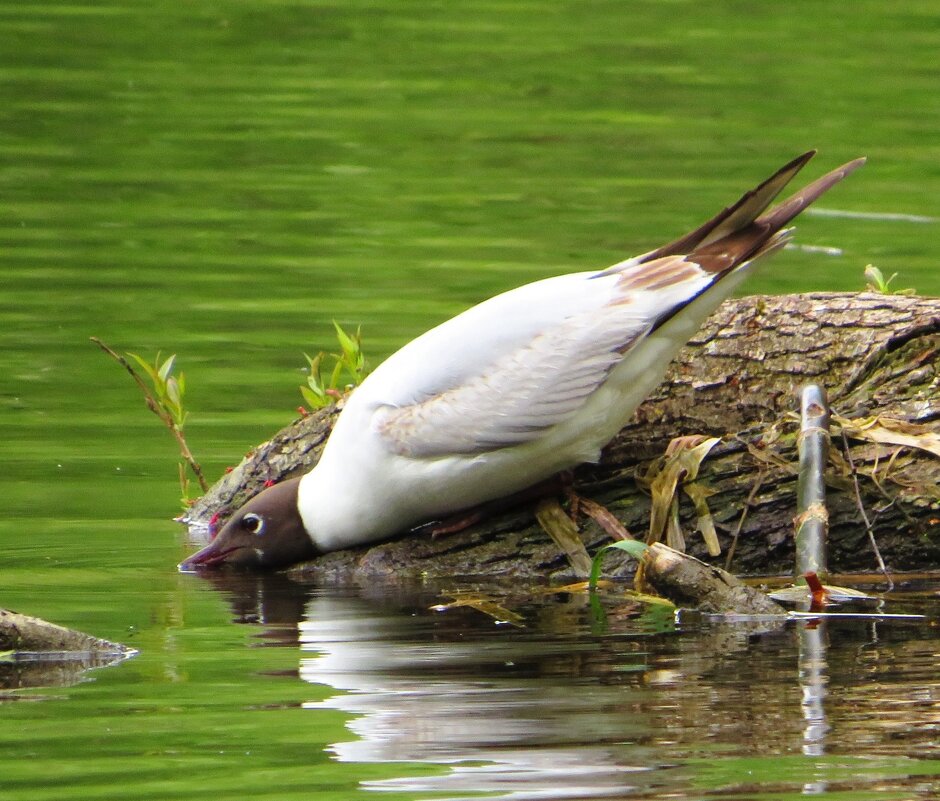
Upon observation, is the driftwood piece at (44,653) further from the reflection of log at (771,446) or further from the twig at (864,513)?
the twig at (864,513)

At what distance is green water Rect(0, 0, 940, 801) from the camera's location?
4953mm

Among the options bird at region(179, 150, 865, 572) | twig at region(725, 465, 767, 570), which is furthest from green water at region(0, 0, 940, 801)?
twig at region(725, 465, 767, 570)

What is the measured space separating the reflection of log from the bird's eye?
0.74ft

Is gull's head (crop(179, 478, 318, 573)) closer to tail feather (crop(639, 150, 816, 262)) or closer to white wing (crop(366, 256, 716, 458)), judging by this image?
white wing (crop(366, 256, 716, 458))

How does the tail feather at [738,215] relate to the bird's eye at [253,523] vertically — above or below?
above

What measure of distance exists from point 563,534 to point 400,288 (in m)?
5.38

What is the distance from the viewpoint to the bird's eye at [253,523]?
711cm

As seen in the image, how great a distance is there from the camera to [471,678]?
5.55 metres

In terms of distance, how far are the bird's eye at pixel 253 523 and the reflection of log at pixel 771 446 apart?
225 millimetres

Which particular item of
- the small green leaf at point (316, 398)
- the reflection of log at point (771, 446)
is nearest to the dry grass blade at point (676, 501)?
the reflection of log at point (771, 446)

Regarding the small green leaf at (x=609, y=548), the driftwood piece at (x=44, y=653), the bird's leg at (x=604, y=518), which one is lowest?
the driftwood piece at (x=44, y=653)

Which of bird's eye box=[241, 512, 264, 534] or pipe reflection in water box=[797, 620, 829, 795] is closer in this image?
pipe reflection in water box=[797, 620, 829, 795]

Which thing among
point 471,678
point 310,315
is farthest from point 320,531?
point 310,315

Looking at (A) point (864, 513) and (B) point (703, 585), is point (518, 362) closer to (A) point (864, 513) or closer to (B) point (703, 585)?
(B) point (703, 585)
